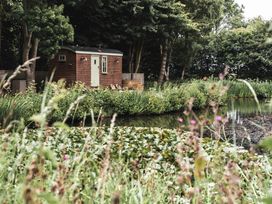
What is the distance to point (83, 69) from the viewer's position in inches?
958

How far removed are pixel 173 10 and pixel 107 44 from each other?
4.53 metres

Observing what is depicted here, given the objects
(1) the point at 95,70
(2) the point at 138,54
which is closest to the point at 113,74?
(1) the point at 95,70

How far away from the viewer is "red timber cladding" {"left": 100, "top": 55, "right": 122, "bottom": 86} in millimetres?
25891

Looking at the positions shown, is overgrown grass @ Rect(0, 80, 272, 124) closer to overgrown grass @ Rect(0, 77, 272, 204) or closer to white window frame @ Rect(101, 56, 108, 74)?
overgrown grass @ Rect(0, 77, 272, 204)

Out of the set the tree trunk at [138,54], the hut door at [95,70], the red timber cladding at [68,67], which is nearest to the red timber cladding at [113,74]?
the hut door at [95,70]

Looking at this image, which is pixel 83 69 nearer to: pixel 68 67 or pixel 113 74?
pixel 68 67

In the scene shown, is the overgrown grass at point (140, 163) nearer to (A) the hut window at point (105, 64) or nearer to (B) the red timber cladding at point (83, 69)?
(B) the red timber cladding at point (83, 69)

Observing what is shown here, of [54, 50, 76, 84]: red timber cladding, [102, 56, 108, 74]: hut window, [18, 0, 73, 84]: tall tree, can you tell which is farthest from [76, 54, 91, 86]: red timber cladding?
[18, 0, 73, 84]: tall tree

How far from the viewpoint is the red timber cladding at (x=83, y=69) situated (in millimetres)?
23953

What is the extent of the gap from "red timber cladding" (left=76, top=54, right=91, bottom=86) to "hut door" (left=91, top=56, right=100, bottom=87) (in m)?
0.28

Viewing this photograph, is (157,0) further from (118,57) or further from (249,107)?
(249,107)

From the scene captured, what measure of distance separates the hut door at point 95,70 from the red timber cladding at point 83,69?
28 cm

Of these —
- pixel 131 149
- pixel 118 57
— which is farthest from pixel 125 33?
pixel 131 149

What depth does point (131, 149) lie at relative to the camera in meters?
6.82
